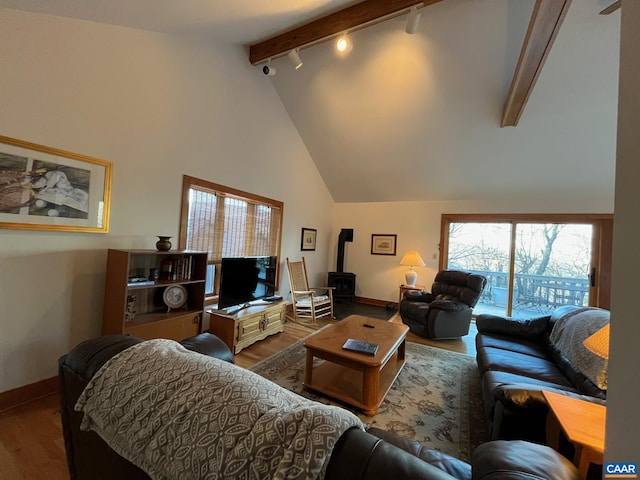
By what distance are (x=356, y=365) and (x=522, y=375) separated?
49.0 inches

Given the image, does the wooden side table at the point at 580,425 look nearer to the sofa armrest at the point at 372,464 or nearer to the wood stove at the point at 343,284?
the sofa armrest at the point at 372,464

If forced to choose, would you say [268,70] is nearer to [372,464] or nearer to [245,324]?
[245,324]

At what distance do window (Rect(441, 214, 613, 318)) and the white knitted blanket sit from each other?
5.27 metres

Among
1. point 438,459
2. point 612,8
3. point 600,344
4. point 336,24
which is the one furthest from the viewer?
point 336,24

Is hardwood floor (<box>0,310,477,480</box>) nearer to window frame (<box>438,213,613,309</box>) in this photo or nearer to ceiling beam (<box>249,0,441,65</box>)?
ceiling beam (<box>249,0,441,65</box>)

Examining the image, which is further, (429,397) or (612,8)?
(429,397)

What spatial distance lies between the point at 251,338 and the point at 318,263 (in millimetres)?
2968

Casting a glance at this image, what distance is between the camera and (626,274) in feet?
1.99

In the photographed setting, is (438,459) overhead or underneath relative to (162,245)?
underneath

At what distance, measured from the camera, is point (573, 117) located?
3.40m

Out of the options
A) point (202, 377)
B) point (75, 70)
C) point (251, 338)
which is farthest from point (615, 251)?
point (75, 70)

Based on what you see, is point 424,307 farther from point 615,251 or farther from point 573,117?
point 615,251

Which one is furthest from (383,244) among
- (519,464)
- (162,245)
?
(519,464)

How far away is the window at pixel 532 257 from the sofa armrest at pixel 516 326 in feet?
8.26
